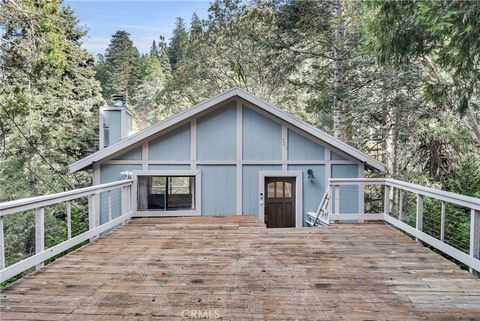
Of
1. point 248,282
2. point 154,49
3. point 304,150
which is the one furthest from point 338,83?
point 154,49

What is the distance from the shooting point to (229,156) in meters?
8.00

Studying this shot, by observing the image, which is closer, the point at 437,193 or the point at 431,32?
the point at 431,32

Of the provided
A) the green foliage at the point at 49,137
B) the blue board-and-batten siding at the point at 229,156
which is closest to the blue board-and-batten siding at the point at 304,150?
the blue board-and-batten siding at the point at 229,156

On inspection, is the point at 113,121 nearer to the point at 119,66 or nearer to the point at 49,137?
the point at 49,137

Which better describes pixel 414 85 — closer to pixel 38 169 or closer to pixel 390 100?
pixel 390 100

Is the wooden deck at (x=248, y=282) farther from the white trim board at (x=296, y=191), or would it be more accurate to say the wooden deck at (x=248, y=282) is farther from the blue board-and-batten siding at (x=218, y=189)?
the white trim board at (x=296, y=191)

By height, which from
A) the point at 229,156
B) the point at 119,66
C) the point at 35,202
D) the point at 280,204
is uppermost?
the point at 119,66

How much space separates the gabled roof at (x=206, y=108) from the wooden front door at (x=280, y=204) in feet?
5.11

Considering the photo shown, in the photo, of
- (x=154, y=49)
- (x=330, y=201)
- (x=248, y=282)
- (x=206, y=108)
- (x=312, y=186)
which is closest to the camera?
(x=248, y=282)

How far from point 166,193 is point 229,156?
181cm

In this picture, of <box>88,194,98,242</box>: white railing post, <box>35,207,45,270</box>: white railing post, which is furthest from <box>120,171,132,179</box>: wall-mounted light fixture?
<box>35,207,45,270</box>: white railing post

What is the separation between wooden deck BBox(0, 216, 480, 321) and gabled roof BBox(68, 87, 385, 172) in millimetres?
2884

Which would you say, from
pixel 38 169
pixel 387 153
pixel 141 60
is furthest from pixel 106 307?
pixel 141 60

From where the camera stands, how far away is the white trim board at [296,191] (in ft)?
26.4
